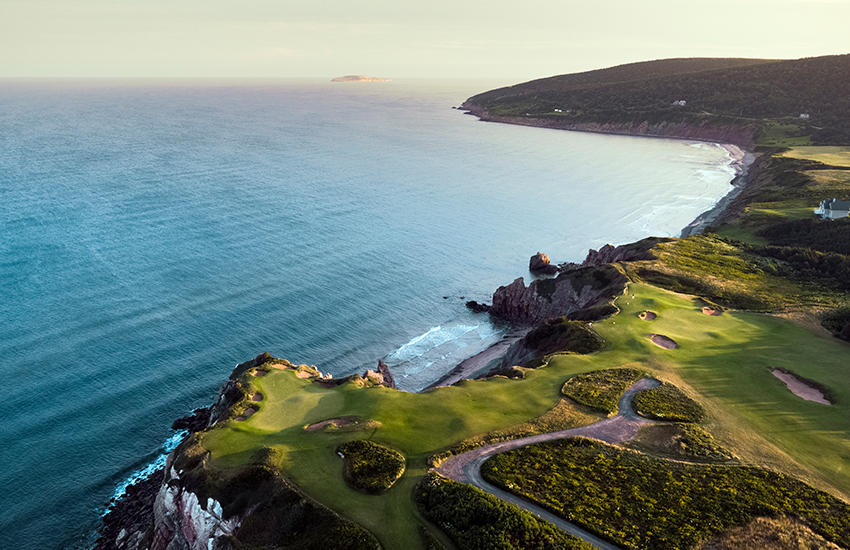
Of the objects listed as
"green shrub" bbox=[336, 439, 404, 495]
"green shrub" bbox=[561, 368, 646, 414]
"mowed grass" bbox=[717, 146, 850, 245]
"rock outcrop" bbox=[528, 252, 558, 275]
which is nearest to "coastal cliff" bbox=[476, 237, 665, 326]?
"rock outcrop" bbox=[528, 252, 558, 275]

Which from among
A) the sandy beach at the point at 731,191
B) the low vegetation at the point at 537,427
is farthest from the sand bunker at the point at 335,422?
the sandy beach at the point at 731,191

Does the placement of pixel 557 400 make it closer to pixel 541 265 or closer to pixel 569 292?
pixel 569 292

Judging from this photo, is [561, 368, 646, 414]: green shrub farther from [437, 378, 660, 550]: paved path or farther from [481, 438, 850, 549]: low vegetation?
[481, 438, 850, 549]: low vegetation

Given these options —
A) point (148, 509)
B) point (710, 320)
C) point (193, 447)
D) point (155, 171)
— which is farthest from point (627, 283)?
point (155, 171)

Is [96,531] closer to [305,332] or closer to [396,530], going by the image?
[396,530]

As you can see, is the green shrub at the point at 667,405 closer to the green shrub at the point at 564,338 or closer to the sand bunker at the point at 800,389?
the green shrub at the point at 564,338

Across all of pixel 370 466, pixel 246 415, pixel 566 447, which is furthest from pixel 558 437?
pixel 246 415
